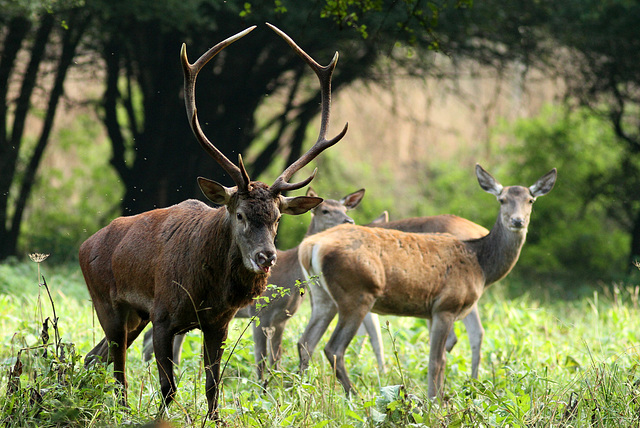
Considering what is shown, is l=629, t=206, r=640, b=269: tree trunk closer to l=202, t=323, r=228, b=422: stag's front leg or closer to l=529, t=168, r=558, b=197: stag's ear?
l=529, t=168, r=558, b=197: stag's ear

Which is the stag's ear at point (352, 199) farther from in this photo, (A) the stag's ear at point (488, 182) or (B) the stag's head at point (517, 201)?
(B) the stag's head at point (517, 201)

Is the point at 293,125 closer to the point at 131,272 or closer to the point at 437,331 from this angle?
the point at 437,331

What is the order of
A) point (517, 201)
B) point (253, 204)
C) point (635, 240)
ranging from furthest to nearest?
point (635, 240), point (517, 201), point (253, 204)

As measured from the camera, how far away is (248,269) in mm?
4652

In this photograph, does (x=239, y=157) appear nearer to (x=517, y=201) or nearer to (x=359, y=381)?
(x=359, y=381)

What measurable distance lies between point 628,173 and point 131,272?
482 inches

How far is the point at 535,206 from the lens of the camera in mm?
15500

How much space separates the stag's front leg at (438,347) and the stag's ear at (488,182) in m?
1.94

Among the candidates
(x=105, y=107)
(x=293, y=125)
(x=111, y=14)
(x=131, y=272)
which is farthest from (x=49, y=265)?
(x=131, y=272)

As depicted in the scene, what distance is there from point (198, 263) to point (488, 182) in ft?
14.7

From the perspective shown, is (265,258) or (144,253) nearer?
(265,258)

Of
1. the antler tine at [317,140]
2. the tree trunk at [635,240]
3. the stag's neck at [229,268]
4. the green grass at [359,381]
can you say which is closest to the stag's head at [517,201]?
the green grass at [359,381]

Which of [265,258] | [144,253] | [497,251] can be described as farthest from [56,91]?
[265,258]

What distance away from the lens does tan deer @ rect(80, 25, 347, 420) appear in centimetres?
468
